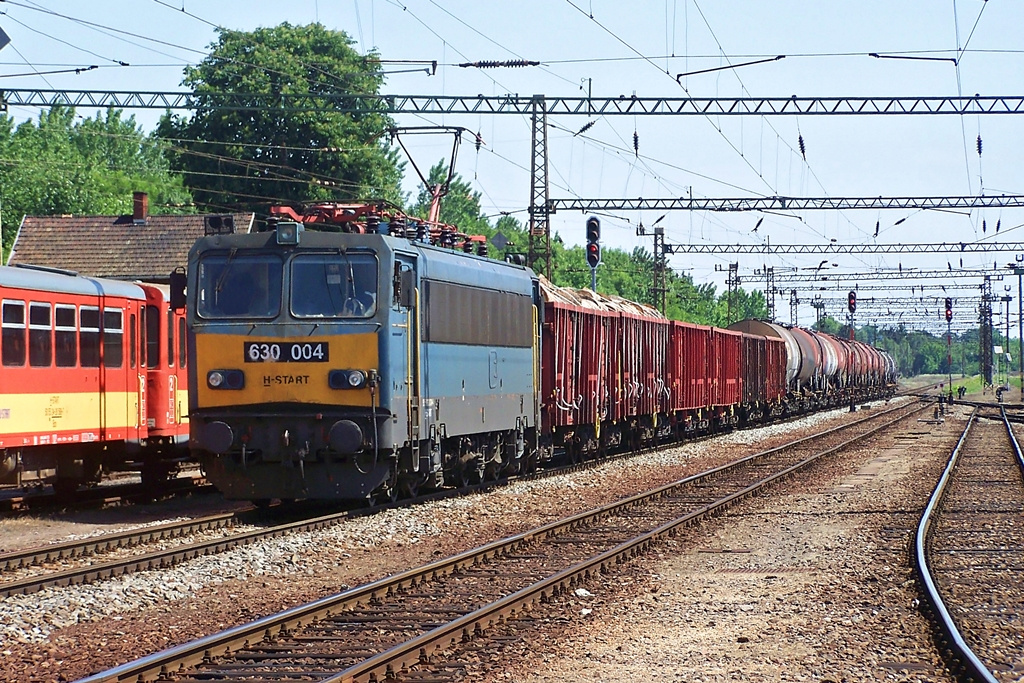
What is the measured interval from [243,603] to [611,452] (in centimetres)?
2093

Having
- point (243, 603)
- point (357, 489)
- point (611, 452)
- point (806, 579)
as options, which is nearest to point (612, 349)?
point (611, 452)

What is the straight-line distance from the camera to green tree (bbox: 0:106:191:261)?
60.3 m

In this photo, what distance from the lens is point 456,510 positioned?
57.2 feet

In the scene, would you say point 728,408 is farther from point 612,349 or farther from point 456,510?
point 456,510

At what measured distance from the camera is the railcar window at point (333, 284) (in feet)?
51.6

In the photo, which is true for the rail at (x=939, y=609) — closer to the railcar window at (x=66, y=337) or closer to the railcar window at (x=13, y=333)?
the railcar window at (x=13, y=333)

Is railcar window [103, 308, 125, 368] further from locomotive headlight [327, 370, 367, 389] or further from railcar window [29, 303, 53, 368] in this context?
locomotive headlight [327, 370, 367, 389]

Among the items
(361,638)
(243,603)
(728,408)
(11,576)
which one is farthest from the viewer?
(728,408)

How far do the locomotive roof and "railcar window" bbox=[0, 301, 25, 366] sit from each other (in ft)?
0.84

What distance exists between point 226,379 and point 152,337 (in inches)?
189

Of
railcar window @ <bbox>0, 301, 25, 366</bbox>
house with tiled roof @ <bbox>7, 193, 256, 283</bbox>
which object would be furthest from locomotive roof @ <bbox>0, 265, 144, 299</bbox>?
house with tiled roof @ <bbox>7, 193, 256, 283</bbox>

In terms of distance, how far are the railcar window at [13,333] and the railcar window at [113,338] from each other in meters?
2.04

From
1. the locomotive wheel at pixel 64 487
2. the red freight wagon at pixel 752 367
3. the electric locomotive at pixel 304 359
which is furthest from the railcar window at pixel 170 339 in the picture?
the red freight wagon at pixel 752 367

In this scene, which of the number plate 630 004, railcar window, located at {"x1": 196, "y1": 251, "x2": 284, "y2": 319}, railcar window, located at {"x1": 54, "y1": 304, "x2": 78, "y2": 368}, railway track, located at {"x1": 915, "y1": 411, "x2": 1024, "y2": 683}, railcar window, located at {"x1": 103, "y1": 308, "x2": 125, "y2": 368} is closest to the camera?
railway track, located at {"x1": 915, "y1": 411, "x2": 1024, "y2": 683}
